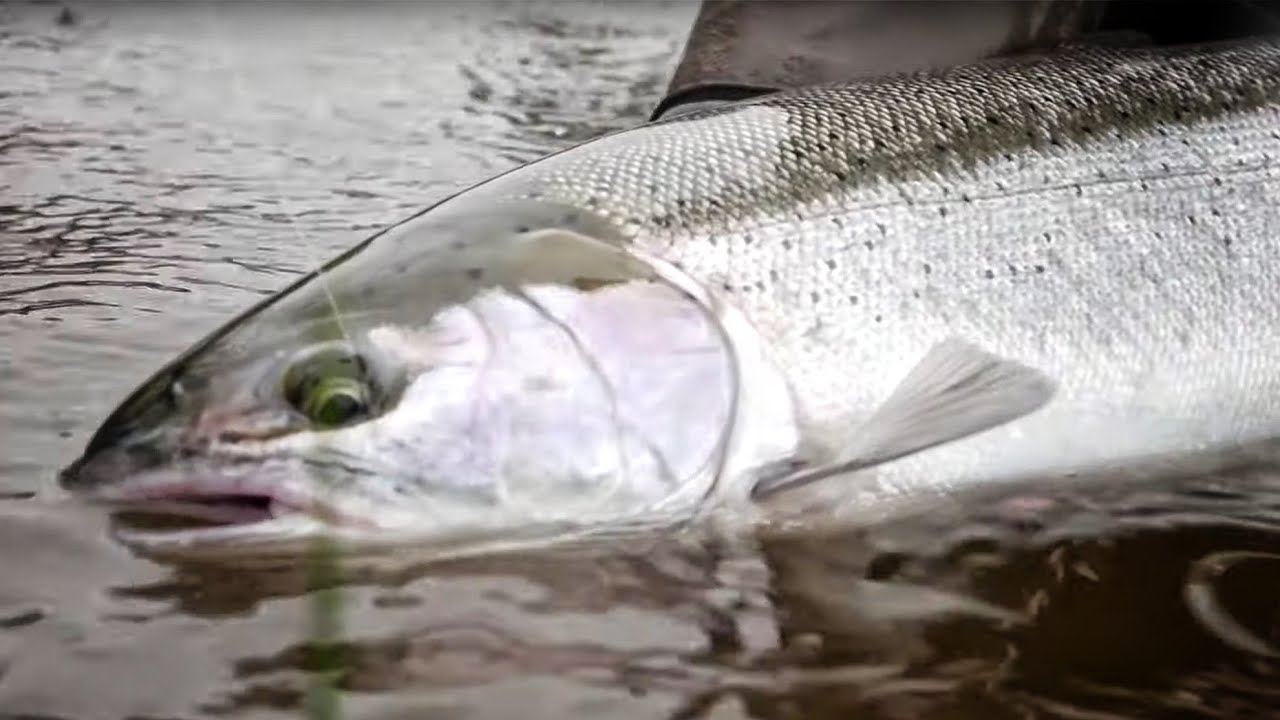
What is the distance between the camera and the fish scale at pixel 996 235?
199cm

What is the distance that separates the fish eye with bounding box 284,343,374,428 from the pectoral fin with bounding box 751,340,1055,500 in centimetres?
55

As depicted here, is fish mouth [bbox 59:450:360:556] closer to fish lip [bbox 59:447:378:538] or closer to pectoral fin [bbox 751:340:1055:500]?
fish lip [bbox 59:447:378:538]

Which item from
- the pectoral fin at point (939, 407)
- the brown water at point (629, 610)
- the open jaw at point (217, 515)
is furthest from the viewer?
the pectoral fin at point (939, 407)

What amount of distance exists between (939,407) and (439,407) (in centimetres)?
70

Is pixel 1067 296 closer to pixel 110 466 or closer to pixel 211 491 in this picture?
pixel 211 491

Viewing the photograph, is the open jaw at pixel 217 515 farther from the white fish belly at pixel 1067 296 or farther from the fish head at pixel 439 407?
the white fish belly at pixel 1067 296

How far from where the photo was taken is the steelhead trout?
1762mm

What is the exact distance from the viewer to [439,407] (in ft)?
5.84

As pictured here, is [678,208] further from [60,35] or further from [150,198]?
[60,35]

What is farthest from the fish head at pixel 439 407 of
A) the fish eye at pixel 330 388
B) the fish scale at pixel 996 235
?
the fish scale at pixel 996 235

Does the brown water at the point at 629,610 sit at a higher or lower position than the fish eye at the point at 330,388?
lower

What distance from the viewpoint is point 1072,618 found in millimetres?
1684

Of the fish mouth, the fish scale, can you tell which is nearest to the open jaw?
the fish mouth

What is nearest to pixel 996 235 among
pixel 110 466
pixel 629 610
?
pixel 629 610
